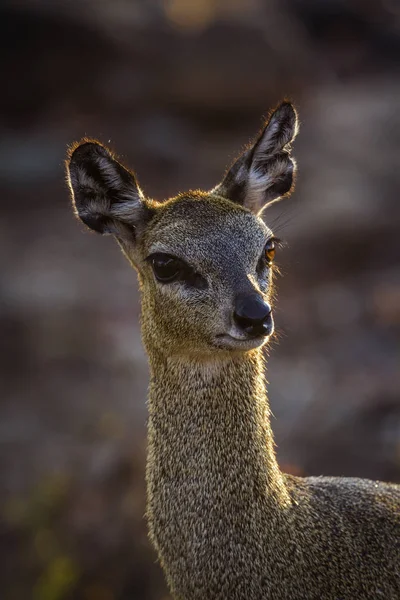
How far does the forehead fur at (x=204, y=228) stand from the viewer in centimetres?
462

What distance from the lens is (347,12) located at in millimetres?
34312

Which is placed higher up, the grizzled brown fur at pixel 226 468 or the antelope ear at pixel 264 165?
the antelope ear at pixel 264 165

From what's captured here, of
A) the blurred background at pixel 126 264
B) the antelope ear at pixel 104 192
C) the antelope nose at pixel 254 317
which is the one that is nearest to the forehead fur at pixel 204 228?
the antelope ear at pixel 104 192

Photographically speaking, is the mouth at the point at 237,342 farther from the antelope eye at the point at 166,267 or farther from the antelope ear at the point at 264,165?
the antelope ear at the point at 264,165

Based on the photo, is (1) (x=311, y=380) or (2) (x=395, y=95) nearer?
(1) (x=311, y=380)

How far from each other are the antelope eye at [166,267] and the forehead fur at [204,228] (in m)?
0.05

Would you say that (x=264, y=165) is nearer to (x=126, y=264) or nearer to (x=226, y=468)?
(x=226, y=468)

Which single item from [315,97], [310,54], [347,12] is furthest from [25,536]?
[347,12]

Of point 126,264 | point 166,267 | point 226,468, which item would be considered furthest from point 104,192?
point 126,264

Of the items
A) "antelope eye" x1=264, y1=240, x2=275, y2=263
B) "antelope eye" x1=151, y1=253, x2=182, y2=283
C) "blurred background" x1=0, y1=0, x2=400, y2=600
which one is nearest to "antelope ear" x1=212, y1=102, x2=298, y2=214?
"blurred background" x1=0, y1=0, x2=400, y2=600

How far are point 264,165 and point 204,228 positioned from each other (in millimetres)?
850

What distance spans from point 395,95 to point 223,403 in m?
22.8

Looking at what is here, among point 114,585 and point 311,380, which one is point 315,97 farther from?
point 114,585

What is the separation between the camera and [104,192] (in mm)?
5078
